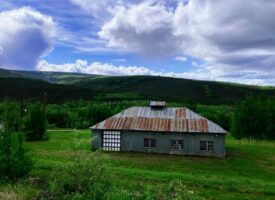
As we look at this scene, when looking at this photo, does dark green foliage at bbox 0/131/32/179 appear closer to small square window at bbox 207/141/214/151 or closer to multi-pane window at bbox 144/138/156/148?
multi-pane window at bbox 144/138/156/148

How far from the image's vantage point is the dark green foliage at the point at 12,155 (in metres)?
23.1

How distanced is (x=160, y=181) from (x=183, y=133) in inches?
682

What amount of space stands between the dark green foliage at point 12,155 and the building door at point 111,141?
21220 mm

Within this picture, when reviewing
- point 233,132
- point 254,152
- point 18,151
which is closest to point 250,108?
point 233,132

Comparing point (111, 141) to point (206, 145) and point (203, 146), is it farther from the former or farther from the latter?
point (206, 145)

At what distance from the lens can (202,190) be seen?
963 inches

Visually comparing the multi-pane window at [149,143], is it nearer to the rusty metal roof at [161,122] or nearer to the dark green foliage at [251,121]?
the rusty metal roof at [161,122]

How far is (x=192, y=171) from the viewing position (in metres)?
32.4

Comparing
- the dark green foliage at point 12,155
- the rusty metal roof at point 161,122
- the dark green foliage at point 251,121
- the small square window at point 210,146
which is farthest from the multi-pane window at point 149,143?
the dark green foliage at point 251,121

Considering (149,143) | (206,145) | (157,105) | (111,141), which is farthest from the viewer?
(157,105)

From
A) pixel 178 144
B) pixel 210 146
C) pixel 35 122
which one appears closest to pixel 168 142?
pixel 178 144

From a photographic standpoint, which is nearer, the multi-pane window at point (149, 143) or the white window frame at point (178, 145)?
the white window frame at point (178, 145)

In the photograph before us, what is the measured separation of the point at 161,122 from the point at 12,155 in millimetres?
23631

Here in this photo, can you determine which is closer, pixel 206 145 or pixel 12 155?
pixel 12 155
